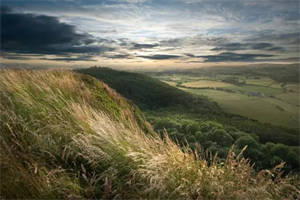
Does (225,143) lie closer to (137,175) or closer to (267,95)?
(137,175)

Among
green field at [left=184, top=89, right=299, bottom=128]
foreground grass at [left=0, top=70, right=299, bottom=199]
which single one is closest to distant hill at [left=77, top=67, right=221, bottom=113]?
green field at [left=184, top=89, right=299, bottom=128]

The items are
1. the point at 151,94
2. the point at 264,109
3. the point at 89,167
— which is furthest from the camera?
the point at 151,94

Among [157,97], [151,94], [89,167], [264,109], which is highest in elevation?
[89,167]

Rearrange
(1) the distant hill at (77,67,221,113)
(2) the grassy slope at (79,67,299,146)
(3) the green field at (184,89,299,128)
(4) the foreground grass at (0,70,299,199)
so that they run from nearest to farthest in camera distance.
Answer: (4) the foreground grass at (0,70,299,199)
(3) the green field at (184,89,299,128)
(2) the grassy slope at (79,67,299,146)
(1) the distant hill at (77,67,221,113)

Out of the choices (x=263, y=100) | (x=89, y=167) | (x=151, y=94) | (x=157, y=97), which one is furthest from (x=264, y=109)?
(x=89, y=167)

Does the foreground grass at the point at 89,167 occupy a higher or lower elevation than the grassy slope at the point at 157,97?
higher

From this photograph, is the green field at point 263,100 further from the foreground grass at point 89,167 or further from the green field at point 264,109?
the foreground grass at point 89,167

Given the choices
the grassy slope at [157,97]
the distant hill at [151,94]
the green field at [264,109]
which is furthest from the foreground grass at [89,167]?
the distant hill at [151,94]

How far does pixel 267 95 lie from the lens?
83.6 m

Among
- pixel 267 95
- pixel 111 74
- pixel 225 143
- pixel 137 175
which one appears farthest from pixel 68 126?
pixel 111 74

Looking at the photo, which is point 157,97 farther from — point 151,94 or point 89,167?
point 89,167

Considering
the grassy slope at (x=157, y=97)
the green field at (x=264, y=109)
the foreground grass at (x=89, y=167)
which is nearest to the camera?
the foreground grass at (x=89, y=167)

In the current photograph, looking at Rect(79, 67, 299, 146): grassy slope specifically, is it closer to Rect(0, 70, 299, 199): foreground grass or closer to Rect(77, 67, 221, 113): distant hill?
Rect(77, 67, 221, 113): distant hill

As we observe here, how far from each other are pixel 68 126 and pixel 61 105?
4.19ft
